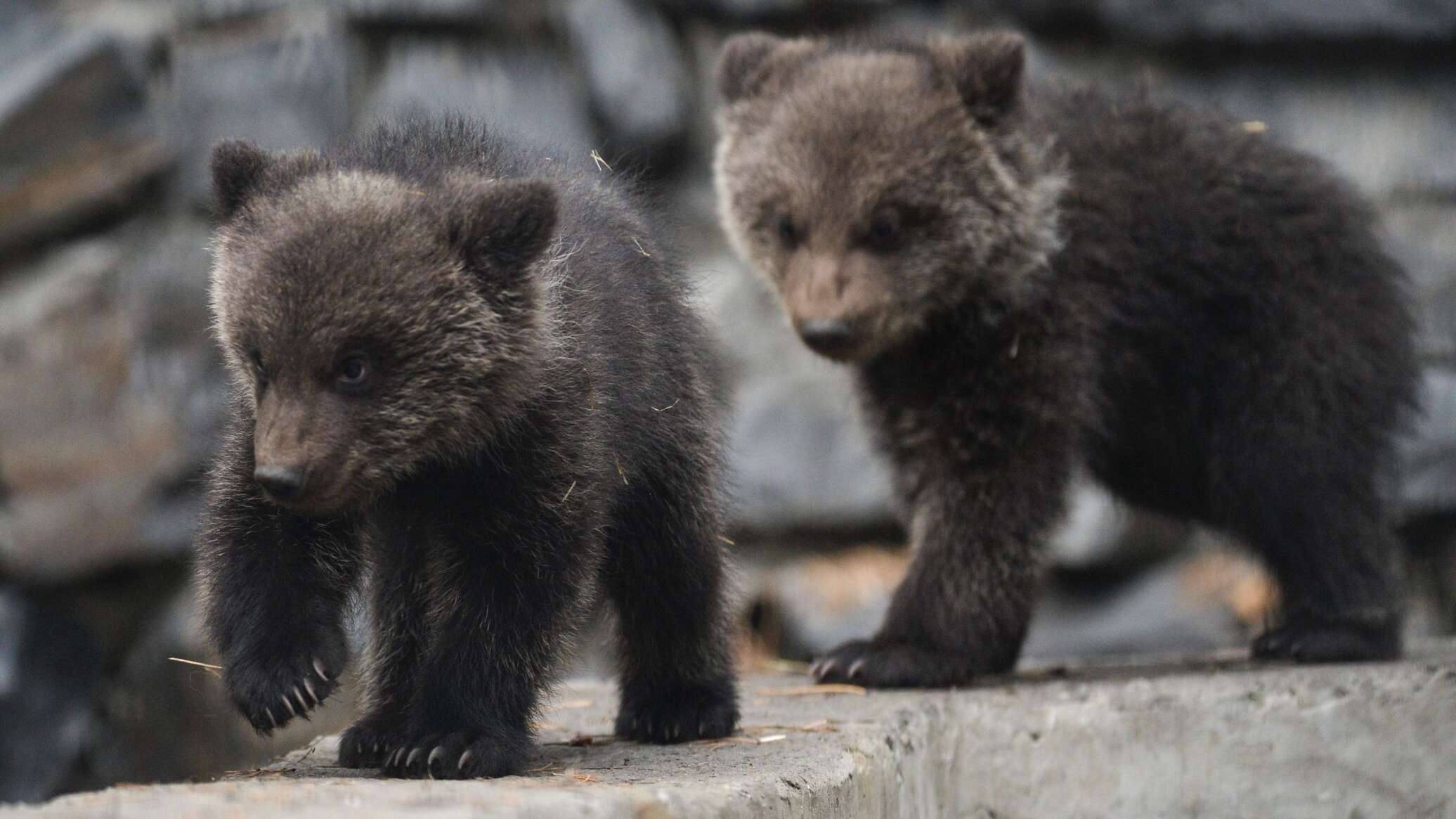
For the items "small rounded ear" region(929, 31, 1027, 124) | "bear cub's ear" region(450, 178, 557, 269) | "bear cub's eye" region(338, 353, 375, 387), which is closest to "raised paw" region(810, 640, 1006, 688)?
"small rounded ear" region(929, 31, 1027, 124)

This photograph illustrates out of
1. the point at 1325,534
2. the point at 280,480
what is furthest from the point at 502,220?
the point at 1325,534

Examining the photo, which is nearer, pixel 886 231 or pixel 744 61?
pixel 886 231

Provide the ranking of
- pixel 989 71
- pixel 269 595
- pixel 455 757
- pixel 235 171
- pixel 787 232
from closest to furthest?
pixel 455 757
pixel 269 595
pixel 235 171
pixel 989 71
pixel 787 232

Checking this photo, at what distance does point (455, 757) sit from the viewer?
3.81m

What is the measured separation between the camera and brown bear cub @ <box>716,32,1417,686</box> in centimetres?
593

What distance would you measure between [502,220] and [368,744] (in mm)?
1289

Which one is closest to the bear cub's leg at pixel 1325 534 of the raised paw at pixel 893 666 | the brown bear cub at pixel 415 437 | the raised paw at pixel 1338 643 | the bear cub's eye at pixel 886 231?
the raised paw at pixel 1338 643

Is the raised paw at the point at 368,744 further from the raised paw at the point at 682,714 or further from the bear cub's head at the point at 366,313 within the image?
the raised paw at the point at 682,714

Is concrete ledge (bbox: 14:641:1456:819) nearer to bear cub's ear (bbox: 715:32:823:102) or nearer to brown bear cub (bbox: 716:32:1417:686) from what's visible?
brown bear cub (bbox: 716:32:1417:686)

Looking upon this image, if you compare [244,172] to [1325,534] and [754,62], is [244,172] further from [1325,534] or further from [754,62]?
[1325,534]

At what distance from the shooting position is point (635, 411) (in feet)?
14.5

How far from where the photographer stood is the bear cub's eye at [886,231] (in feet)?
19.9

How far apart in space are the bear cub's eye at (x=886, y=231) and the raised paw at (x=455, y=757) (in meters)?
2.69

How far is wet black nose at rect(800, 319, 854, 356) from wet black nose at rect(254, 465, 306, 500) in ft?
8.08
